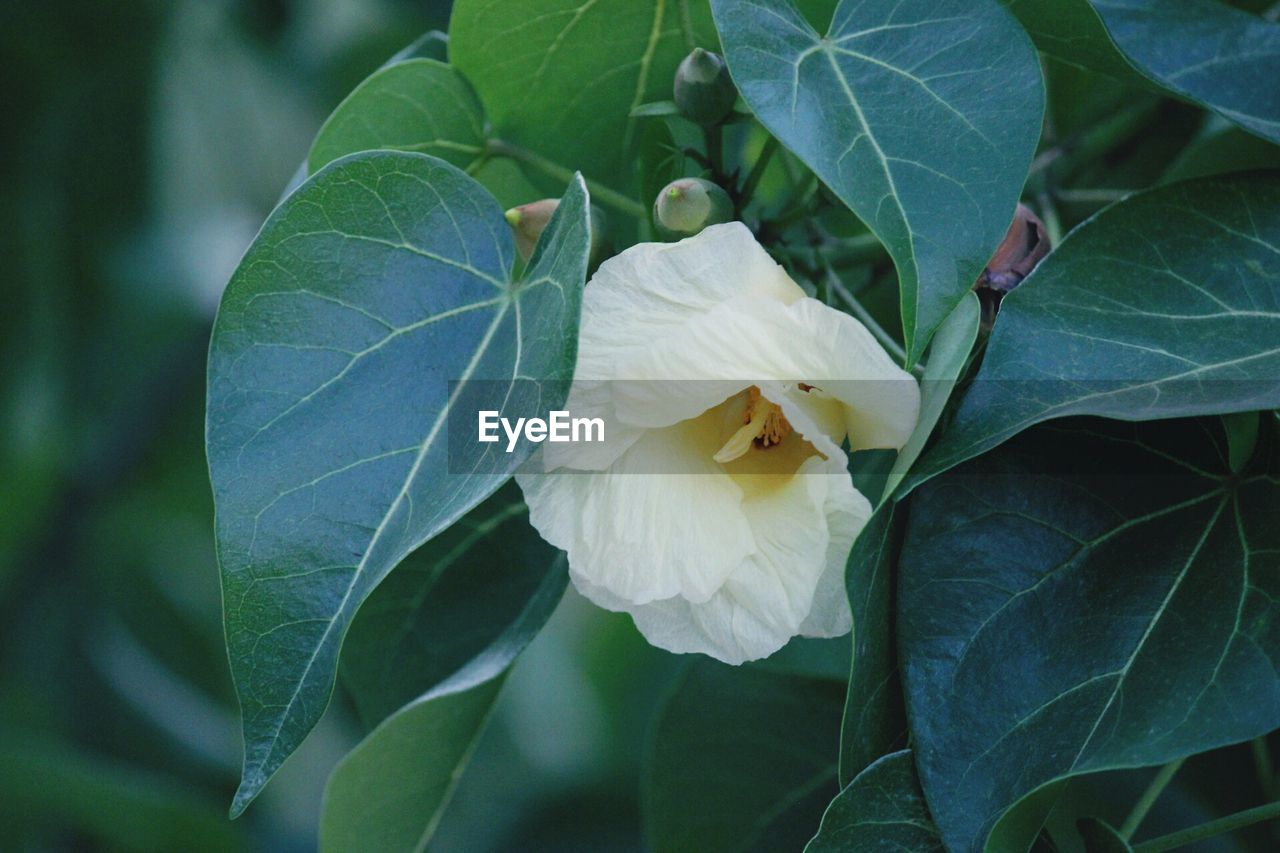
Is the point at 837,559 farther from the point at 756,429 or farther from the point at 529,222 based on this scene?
the point at 529,222

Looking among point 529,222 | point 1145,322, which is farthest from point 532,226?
point 1145,322

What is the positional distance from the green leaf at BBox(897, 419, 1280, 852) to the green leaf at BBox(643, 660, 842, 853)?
0.65 feet

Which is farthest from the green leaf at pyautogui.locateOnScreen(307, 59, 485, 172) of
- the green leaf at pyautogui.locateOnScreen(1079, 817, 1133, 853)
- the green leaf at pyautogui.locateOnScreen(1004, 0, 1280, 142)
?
the green leaf at pyautogui.locateOnScreen(1079, 817, 1133, 853)

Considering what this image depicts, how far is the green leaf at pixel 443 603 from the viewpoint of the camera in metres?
0.54

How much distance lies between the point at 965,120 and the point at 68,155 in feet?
3.82

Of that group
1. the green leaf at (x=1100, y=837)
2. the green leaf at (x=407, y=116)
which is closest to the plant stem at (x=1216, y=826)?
the green leaf at (x=1100, y=837)

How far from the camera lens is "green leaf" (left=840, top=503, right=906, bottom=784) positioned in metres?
0.37

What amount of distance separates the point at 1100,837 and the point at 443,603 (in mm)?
276

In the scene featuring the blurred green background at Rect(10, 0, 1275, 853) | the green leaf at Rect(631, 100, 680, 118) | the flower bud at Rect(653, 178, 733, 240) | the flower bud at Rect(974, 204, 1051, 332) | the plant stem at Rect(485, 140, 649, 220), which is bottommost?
the blurred green background at Rect(10, 0, 1275, 853)

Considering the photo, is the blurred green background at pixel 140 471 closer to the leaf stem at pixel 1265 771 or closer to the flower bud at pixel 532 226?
the leaf stem at pixel 1265 771

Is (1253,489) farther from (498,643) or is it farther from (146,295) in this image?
(146,295)

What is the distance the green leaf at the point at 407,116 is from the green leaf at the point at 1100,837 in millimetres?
350

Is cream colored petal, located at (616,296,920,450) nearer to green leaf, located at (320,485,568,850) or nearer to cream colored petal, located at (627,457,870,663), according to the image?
cream colored petal, located at (627,457,870,663)

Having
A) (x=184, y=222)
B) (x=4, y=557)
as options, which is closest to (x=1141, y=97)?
(x=184, y=222)
